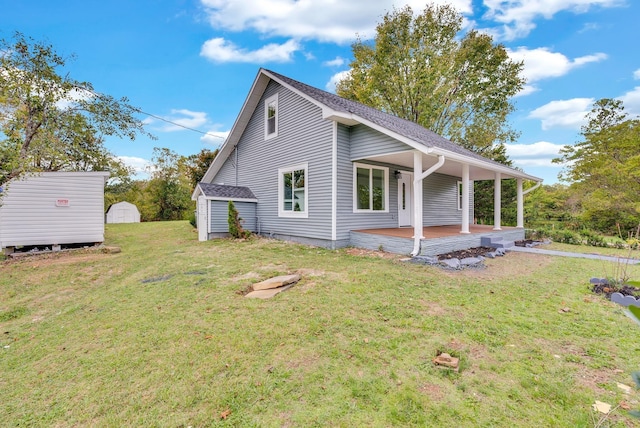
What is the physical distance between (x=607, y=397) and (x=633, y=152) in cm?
2015

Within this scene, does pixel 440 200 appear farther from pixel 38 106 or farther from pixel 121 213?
pixel 121 213

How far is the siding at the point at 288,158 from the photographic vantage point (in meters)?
8.81

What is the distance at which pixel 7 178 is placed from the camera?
24.2ft

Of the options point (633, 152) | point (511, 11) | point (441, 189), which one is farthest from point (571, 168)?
point (441, 189)

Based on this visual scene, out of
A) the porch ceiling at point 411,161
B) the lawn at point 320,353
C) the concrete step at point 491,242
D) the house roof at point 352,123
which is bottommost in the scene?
the lawn at point 320,353

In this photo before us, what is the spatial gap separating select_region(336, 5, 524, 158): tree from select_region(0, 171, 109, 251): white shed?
18181 mm

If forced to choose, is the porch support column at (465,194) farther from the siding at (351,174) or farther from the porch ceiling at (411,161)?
the siding at (351,174)

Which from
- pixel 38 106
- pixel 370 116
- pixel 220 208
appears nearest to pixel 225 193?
pixel 220 208

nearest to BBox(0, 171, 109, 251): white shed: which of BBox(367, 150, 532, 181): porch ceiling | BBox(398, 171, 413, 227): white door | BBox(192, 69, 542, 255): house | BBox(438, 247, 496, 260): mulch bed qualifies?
BBox(192, 69, 542, 255): house

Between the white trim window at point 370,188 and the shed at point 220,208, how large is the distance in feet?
15.8

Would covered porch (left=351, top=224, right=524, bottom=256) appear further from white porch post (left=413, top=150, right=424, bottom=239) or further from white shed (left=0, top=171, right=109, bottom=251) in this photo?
white shed (left=0, top=171, right=109, bottom=251)

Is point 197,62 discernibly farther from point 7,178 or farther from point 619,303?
point 619,303

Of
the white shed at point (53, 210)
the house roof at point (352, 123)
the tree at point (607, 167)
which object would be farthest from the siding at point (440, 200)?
the white shed at point (53, 210)

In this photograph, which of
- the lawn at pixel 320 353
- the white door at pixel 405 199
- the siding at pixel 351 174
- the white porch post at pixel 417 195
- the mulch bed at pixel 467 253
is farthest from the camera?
the white door at pixel 405 199
